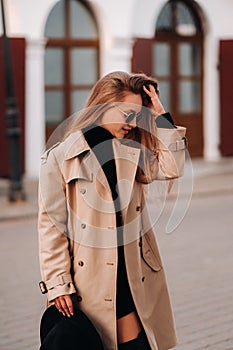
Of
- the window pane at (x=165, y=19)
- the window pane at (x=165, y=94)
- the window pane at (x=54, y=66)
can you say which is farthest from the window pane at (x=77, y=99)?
the window pane at (x=165, y=19)

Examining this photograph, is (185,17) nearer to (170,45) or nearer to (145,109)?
(170,45)

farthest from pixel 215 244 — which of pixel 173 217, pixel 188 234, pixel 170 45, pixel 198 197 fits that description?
pixel 170 45

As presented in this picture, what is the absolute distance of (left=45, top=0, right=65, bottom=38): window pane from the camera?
1623 cm

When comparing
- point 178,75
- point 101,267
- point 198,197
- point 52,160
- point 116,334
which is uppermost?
point 52,160

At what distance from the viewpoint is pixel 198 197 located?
14352 mm

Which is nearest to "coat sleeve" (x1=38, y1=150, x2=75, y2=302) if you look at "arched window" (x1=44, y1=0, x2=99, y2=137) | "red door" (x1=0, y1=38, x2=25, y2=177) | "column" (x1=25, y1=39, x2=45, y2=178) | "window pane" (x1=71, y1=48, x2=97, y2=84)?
"red door" (x1=0, y1=38, x2=25, y2=177)

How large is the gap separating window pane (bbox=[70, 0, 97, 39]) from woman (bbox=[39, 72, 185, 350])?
13.2 metres

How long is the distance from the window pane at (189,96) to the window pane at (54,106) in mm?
2989

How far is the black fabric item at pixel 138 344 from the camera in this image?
11.7 feet

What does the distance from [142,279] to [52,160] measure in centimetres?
59

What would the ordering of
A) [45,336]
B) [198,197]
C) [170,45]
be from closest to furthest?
[45,336] → [198,197] → [170,45]

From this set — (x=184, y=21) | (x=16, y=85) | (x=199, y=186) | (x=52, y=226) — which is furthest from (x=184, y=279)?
(x=184, y=21)

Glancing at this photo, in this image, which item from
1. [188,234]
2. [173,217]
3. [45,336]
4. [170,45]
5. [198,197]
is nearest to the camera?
[45,336]

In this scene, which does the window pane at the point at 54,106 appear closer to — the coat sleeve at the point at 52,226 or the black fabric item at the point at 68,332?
the coat sleeve at the point at 52,226
